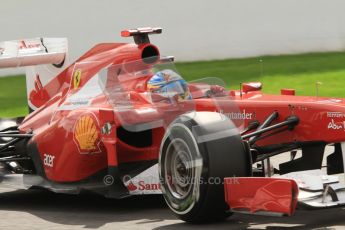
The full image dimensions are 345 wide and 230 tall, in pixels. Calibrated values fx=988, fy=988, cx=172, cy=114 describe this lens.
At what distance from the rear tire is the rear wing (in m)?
2.90

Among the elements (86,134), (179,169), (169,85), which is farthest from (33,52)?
(179,169)

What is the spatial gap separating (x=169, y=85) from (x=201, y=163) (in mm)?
1403

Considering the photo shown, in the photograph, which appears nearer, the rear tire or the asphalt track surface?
the rear tire

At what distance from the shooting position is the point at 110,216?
785 cm

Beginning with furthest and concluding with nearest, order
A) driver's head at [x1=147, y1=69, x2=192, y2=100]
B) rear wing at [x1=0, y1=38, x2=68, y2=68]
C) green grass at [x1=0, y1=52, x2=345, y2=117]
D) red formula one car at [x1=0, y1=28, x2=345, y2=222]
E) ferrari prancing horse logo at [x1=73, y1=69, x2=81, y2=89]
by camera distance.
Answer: green grass at [x1=0, y1=52, x2=345, y2=117] < rear wing at [x1=0, y1=38, x2=68, y2=68] < ferrari prancing horse logo at [x1=73, y1=69, x2=81, y2=89] < driver's head at [x1=147, y1=69, x2=192, y2=100] < red formula one car at [x1=0, y1=28, x2=345, y2=222]

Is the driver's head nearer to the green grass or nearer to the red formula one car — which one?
the red formula one car

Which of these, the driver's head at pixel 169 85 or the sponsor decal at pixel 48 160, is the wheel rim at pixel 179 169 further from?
→ the sponsor decal at pixel 48 160

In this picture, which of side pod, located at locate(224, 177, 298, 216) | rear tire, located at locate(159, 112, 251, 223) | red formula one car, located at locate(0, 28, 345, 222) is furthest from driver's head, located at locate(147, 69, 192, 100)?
side pod, located at locate(224, 177, 298, 216)

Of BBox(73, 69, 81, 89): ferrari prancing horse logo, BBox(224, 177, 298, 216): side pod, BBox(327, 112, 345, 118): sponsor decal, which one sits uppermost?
BBox(73, 69, 81, 89): ferrari prancing horse logo

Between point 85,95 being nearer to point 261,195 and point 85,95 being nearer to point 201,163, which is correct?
point 201,163

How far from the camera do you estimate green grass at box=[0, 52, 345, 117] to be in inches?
637

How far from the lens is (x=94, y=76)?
880cm

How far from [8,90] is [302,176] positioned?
12.3m

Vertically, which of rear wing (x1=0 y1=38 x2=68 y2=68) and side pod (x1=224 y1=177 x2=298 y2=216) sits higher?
rear wing (x1=0 y1=38 x2=68 y2=68)
